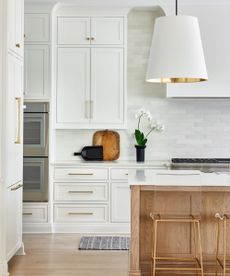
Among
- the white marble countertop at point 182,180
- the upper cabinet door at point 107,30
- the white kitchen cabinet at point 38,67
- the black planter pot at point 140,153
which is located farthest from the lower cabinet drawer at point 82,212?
the upper cabinet door at point 107,30

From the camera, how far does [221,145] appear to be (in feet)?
20.9

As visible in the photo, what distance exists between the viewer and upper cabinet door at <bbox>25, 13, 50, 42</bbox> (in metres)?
6.02

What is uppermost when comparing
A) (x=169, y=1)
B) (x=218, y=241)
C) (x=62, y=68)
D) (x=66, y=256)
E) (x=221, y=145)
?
(x=169, y=1)

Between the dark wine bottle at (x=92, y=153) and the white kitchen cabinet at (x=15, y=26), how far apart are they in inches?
69.8

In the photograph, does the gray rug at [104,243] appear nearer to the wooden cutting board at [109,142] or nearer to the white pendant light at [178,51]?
the wooden cutting board at [109,142]

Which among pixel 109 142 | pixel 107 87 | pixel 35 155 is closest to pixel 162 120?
pixel 109 142

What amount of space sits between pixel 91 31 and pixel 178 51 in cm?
260

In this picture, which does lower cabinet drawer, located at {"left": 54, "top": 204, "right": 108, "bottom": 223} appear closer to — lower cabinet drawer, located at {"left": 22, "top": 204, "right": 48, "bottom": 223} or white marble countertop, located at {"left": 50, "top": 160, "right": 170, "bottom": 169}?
lower cabinet drawer, located at {"left": 22, "top": 204, "right": 48, "bottom": 223}

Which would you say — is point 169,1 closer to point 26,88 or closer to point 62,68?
point 62,68

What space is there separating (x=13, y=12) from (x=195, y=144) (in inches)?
114

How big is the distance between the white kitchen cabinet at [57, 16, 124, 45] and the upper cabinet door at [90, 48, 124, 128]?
0.40 feet

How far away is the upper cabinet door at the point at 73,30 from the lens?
617 cm

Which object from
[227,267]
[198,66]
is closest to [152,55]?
[198,66]

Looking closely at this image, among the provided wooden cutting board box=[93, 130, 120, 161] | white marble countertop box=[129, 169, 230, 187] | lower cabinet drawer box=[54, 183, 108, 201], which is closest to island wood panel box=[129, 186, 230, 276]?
white marble countertop box=[129, 169, 230, 187]
